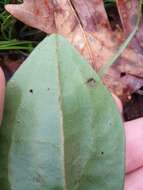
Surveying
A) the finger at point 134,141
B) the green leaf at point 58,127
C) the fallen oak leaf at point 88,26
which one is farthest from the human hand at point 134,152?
the green leaf at point 58,127

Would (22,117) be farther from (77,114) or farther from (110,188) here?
(110,188)

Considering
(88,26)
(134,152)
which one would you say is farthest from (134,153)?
(88,26)

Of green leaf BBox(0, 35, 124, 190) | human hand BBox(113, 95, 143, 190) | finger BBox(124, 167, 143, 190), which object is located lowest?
finger BBox(124, 167, 143, 190)

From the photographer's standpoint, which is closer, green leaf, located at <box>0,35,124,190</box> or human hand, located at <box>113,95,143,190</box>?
green leaf, located at <box>0,35,124,190</box>

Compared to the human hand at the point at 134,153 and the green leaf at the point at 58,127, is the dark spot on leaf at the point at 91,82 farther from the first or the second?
the human hand at the point at 134,153

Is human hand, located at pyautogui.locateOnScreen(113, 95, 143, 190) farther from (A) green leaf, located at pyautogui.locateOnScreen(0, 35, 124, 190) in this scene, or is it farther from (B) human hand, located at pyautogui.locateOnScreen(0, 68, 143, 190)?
(A) green leaf, located at pyautogui.locateOnScreen(0, 35, 124, 190)

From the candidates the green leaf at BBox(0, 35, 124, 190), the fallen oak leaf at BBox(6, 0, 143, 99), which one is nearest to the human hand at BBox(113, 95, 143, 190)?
the fallen oak leaf at BBox(6, 0, 143, 99)
